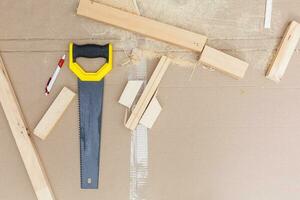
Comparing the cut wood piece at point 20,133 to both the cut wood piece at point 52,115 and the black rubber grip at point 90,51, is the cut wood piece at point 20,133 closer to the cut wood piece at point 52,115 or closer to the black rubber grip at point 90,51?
the cut wood piece at point 52,115

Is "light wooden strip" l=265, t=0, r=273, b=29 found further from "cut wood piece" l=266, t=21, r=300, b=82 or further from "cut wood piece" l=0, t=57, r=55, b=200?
"cut wood piece" l=0, t=57, r=55, b=200

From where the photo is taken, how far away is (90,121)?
3.58ft

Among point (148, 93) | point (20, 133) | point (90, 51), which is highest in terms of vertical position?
point (90, 51)

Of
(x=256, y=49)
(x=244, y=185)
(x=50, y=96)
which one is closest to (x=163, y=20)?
(x=256, y=49)

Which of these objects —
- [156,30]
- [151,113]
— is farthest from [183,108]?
[156,30]

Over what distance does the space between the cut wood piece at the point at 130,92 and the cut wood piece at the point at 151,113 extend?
1.8 inches

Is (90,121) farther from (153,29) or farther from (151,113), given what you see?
(153,29)

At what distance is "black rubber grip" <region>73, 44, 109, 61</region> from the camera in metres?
1.08

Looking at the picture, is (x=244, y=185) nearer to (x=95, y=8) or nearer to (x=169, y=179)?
(x=169, y=179)

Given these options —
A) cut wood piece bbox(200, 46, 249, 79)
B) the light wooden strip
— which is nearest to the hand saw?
cut wood piece bbox(200, 46, 249, 79)

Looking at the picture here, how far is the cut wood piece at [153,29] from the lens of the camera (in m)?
1.06

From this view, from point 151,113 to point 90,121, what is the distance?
16cm

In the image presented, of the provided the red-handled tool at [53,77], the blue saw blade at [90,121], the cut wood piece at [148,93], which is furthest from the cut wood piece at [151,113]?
the red-handled tool at [53,77]

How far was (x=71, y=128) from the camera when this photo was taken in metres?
1.10
